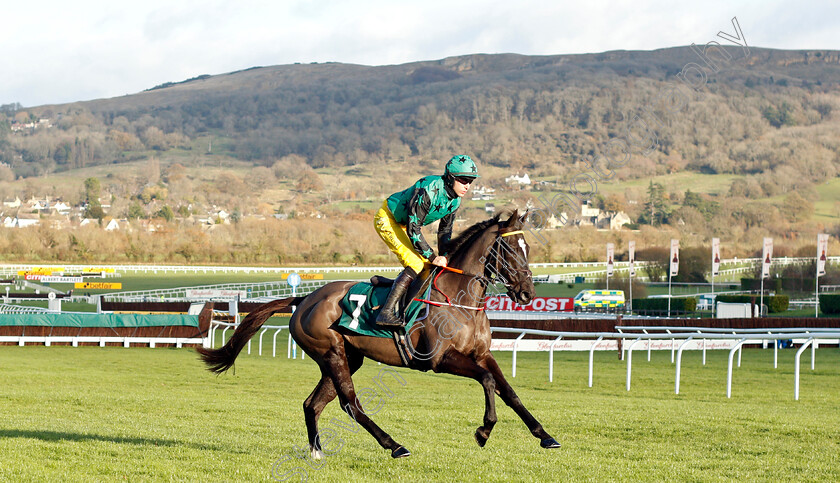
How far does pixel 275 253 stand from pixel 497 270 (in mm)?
79199

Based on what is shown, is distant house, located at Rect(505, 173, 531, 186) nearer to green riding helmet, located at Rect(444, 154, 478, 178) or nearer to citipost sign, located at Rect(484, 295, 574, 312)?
citipost sign, located at Rect(484, 295, 574, 312)

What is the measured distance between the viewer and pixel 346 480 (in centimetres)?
511

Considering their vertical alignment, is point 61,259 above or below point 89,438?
below

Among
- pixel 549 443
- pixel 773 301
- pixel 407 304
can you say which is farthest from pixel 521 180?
pixel 549 443

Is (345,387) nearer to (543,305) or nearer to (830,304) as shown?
(543,305)

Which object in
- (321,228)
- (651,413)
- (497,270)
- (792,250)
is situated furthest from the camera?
(321,228)

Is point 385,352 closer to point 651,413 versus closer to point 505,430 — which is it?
point 505,430

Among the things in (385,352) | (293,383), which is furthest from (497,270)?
(293,383)

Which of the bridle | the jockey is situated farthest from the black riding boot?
the bridle

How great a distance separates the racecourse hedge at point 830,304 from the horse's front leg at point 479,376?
30328 millimetres

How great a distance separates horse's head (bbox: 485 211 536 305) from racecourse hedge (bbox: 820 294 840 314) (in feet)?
98.5

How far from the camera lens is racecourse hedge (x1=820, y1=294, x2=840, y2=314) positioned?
31734 millimetres

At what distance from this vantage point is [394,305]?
5.71 metres

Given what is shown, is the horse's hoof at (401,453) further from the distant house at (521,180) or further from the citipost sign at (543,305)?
the citipost sign at (543,305)
